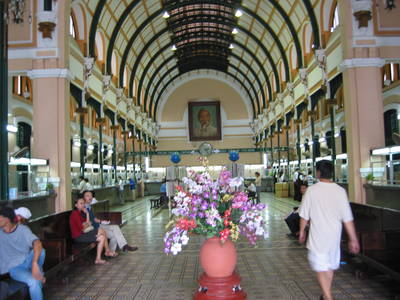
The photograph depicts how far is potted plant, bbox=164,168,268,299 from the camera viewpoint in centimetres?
409

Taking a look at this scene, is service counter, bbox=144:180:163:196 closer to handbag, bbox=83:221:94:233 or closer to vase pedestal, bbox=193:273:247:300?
handbag, bbox=83:221:94:233

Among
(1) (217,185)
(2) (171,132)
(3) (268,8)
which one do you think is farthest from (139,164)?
(1) (217,185)

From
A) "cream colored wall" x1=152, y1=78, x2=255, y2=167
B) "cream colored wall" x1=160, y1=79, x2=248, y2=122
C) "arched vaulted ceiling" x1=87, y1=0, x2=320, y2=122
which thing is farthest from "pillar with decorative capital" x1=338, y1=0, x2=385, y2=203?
"cream colored wall" x1=160, y1=79, x2=248, y2=122

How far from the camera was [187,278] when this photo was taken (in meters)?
5.34

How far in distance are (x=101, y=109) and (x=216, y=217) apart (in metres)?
15.0

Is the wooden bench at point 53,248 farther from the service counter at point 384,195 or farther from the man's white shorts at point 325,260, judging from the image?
the service counter at point 384,195

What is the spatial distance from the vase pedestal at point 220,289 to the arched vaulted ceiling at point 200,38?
1241 centimetres

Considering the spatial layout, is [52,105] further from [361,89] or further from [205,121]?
[205,121]

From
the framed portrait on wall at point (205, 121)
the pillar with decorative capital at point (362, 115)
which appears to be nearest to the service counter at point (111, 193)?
the pillar with decorative capital at point (362, 115)

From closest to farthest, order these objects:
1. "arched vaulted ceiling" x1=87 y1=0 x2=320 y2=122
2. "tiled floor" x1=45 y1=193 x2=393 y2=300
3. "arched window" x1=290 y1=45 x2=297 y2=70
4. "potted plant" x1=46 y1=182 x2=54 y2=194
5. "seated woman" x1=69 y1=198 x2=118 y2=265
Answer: "tiled floor" x1=45 y1=193 x2=393 y2=300 → "seated woman" x1=69 y1=198 x2=118 y2=265 → "potted plant" x1=46 y1=182 x2=54 y2=194 → "arched vaulted ceiling" x1=87 y1=0 x2=320 y2=122 → "arched window" x1=290 y1=45 x2=297 y2=70

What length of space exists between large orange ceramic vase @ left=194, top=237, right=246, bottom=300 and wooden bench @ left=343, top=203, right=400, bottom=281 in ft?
5.39

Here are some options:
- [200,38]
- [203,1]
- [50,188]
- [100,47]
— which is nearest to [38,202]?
[50,188]

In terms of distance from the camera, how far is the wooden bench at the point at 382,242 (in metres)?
4.59

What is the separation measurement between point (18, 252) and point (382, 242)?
432 cm
